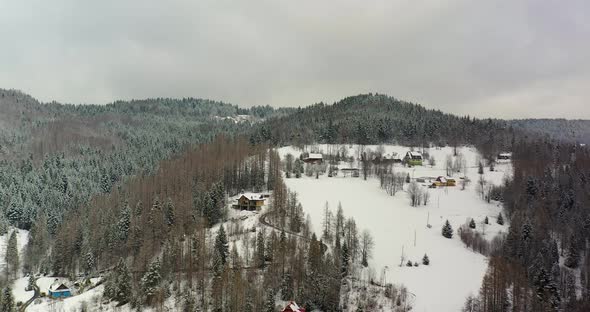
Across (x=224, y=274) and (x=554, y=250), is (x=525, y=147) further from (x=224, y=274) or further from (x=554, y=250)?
(x=224, y=274)

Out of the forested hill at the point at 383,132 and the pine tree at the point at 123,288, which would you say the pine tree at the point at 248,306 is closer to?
the pine tree at the point at 123,288

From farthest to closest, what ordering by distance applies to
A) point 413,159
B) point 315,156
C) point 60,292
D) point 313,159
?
1. point 413,159
2. point 315,156
3. point 313,159
4. point 60,292

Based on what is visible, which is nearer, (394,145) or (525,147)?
(525,147)

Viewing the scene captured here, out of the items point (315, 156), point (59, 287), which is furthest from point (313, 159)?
point (59, 287)

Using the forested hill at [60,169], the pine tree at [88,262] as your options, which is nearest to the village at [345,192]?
the pine tree at [88,262]

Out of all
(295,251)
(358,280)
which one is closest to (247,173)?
(295,251)

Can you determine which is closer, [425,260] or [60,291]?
[425,260]

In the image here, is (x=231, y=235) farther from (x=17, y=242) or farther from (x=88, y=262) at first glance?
(x=17, y=242)
